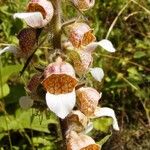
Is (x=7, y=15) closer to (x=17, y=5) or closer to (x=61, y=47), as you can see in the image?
(x=17, y=5)

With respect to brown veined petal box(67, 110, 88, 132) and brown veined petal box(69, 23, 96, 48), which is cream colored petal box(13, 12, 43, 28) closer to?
brown veined petal box(69, 23, 96, 48)

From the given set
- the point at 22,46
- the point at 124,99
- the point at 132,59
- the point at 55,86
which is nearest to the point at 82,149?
the point at 55,86

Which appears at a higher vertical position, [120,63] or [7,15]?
[7,15]

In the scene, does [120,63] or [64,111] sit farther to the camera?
[120,63]

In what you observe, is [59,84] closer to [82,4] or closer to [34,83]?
[34,83]

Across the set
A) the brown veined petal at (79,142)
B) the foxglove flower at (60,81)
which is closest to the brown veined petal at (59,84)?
the foxglove flower at (60,81)

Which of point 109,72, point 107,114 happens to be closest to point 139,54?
point 109,72
